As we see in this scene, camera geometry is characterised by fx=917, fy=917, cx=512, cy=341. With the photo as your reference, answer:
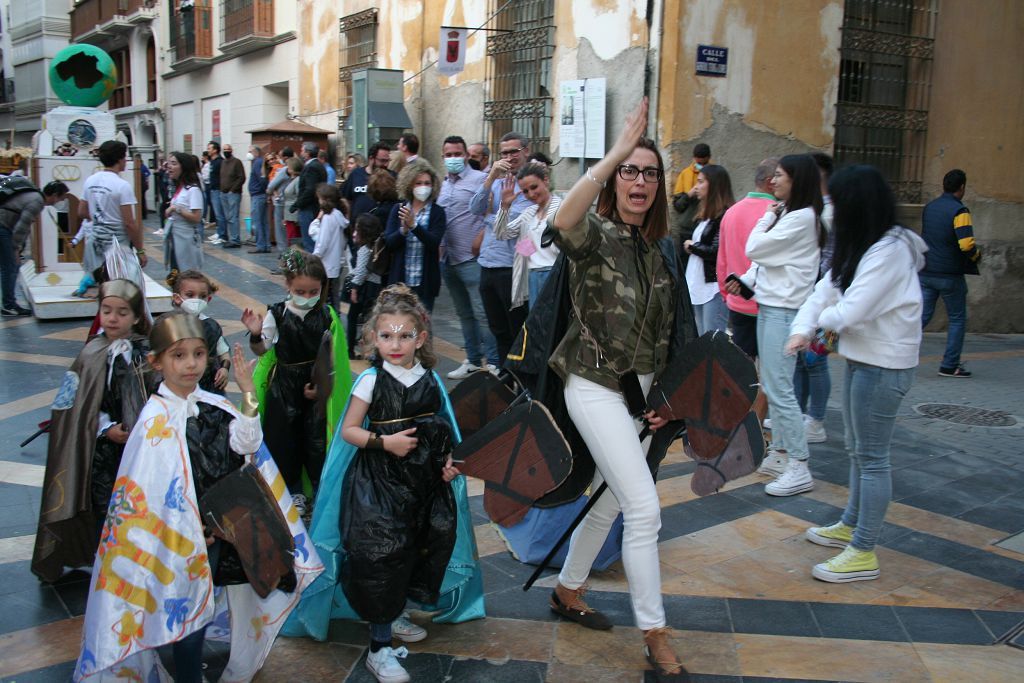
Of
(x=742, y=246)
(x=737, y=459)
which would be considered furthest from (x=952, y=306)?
(x=737, y=459)

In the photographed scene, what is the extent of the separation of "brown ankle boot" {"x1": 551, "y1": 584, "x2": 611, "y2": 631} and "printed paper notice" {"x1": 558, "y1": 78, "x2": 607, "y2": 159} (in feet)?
23.8

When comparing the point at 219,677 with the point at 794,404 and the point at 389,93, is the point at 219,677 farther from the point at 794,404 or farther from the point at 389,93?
the point at 389,93

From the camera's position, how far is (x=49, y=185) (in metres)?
10.9

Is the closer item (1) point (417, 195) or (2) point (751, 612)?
(2) point (751, 612)

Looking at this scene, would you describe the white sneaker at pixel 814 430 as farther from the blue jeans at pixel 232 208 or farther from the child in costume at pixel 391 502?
the blue jeans at pixel 232 208

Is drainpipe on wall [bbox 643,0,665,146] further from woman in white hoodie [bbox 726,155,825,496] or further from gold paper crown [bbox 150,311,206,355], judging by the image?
gold paper crown [bbox 150,311,206,355]

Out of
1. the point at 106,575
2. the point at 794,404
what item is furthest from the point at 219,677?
the point at 794,404

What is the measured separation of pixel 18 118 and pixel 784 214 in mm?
43061

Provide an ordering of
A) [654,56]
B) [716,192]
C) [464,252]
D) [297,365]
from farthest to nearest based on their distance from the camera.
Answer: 1. [654,56]
2. [464,252]
3. [716,192]
4. [297,365]

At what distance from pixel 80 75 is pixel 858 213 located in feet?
41.3

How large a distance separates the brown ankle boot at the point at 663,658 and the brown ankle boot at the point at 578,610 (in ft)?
1.37

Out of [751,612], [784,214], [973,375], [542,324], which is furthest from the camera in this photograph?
[973,375]

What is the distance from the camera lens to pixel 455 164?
7.87 meters

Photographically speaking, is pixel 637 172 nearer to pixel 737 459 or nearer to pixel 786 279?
pixel 737 459
